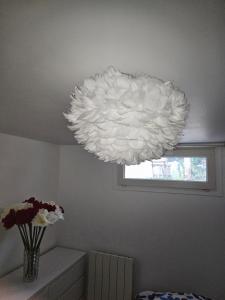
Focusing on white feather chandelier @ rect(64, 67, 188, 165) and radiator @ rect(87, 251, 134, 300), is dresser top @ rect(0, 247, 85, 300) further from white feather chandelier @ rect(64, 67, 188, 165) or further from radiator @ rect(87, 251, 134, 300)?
white feather chandelier @ rect(64, 67, 188, 165)

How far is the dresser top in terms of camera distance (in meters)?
1.53

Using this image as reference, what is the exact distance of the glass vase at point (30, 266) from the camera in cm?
168

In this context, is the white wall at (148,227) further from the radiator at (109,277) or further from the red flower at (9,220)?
the red flower at (9,220)

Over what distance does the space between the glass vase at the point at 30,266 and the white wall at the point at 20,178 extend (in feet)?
0.87

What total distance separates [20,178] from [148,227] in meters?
1.37

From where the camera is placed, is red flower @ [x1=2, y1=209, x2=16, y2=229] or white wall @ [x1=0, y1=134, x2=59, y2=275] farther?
white wall @ [x1=0, y1=134, x2=59, y2=275]

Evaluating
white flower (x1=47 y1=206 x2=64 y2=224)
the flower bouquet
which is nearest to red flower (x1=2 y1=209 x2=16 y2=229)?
the flower bouquet

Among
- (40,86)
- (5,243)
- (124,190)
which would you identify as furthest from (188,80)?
(5,243)

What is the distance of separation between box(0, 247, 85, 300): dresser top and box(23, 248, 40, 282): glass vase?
40 mm

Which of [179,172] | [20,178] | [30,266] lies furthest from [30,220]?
[179,172]

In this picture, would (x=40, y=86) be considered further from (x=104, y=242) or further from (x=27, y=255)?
(x=104, y=242)

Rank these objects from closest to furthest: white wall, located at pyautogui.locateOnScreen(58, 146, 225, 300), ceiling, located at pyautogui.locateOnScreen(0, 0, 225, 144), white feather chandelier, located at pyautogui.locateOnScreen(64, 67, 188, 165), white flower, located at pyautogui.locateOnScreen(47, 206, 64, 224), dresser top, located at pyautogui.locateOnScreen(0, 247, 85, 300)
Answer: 1. ceiling, located at pyautogui.locateOnScreen(0, 0, 225, 144)
2. white feather chandelier, located at pyautogui.locateOnScreen(64, 67, 188, 165)
3. dresser top, located at pyautogui.locateOnScreen(0, 247, 85, 300)
4. white flower, located at pyautogui.locateOnScreen(47, 206, 64, 224)
5. white wall, located at pyautogui.locateOnScreen(58, 146, 225, 300)

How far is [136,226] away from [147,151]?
1669mm

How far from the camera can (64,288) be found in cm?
189
